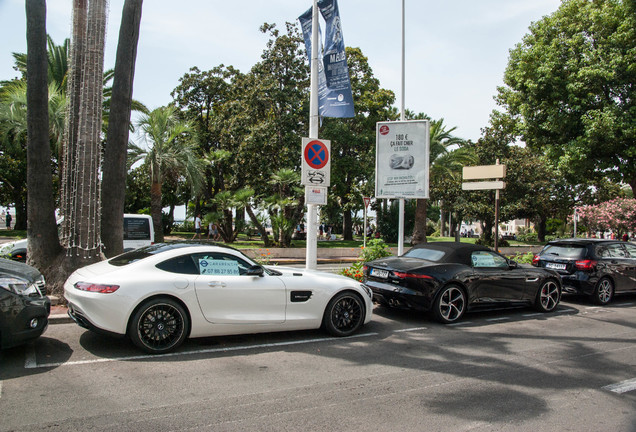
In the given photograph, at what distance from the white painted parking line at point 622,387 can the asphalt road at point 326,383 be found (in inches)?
0.4

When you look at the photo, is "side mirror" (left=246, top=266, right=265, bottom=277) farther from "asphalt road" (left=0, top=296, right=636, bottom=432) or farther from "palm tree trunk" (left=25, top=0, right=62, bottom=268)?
"palm tree trunk" (left=25, top=0, right=62, bottom=268)

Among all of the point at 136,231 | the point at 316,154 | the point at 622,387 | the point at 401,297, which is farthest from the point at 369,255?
the point at 136,231

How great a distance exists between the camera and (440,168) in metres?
27.5

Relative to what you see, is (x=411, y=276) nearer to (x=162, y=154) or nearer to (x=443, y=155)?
(x=162, y=154)

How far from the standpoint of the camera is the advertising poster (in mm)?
11984

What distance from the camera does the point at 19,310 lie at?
5031mm

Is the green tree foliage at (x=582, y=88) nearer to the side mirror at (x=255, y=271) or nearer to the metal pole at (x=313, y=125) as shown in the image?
the metal pole at (x=313, y=125)

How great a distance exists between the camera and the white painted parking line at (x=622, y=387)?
4828 mm

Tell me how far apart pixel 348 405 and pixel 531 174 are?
114ft

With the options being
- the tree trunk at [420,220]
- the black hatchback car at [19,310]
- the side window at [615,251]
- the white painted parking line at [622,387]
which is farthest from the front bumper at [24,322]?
the tree trunk at [420,220]

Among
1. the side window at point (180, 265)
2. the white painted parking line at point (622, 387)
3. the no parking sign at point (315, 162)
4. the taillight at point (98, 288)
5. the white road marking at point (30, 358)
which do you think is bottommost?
the white painted parking line at point (622, 387)

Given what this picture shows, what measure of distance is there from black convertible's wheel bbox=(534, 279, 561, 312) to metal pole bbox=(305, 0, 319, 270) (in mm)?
4596

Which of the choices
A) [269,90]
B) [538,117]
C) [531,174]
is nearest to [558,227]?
[531,174]

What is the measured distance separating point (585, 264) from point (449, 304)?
14.5ft
